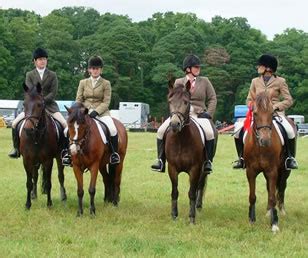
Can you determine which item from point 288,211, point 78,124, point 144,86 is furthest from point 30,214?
point 144,86

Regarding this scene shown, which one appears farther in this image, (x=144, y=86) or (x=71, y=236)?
(x=144, y=86)

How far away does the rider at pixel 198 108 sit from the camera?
35.7ft

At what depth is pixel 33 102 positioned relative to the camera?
1097 centimetres

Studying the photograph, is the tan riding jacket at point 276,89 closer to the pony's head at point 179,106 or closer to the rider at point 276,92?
the rider at point 276,92

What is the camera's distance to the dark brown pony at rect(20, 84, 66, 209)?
10.9m

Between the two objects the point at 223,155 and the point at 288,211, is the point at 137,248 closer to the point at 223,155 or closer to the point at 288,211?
the point at 288,211

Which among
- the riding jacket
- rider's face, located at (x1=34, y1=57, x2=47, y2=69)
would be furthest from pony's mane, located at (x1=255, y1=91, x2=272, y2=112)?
rider's face, located at (x1=34, y1=57, x2=47, y2=69)

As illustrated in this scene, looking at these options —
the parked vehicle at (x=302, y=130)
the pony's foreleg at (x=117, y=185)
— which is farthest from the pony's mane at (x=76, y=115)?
the parked vehicle at (x=302, y=130)

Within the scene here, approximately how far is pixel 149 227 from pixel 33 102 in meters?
3.50

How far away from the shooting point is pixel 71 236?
8.76 m

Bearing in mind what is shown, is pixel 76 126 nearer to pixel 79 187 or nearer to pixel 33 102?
pixel 33 102

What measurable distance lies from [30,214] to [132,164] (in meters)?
10.9

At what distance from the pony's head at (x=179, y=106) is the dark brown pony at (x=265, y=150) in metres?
1.23

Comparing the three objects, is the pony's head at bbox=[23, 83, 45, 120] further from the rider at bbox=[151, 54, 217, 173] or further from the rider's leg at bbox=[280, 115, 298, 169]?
the rider's leg at bbox=[280, 115, 298, 169]
